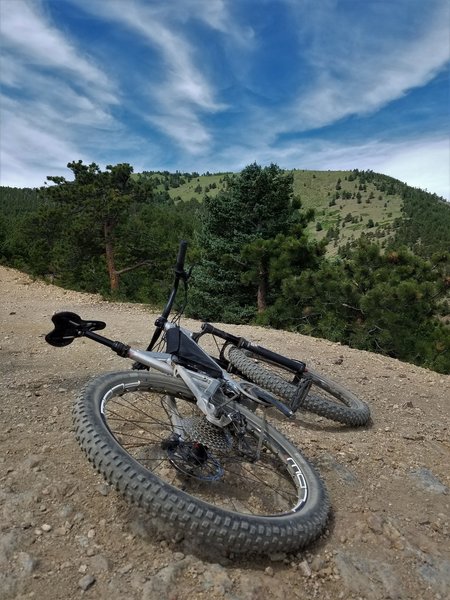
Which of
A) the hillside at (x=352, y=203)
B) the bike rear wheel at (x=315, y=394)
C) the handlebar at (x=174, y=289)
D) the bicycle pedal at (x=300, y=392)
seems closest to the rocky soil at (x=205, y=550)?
the bike rear wheel at (x=315, y=394)

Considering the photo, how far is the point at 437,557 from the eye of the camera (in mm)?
2312

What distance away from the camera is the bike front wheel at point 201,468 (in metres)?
1.96

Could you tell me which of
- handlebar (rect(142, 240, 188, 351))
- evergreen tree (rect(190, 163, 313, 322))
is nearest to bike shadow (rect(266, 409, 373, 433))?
handlebar (rect(142, 240, 188, 351))

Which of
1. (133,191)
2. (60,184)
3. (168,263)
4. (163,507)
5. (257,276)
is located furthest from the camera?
(168,263)

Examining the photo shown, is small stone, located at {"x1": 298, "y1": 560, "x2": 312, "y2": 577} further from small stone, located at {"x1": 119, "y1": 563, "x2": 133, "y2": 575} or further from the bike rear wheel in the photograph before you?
the bike rear wheel

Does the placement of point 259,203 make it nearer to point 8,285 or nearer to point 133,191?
point 133,191

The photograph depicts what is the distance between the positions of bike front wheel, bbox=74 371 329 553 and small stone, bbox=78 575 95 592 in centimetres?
38

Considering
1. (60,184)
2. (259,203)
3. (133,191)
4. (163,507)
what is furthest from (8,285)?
(163,507)

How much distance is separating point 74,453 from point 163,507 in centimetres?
125

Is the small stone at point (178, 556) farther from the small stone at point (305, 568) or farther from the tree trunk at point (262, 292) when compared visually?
the tree trunk at point (262, 292)

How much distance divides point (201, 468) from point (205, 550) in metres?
0.58

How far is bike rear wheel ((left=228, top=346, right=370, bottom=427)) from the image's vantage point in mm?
3904

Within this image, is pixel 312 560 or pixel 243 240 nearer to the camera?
pixel 312 560

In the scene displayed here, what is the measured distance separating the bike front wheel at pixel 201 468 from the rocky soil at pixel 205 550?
0.17 m
